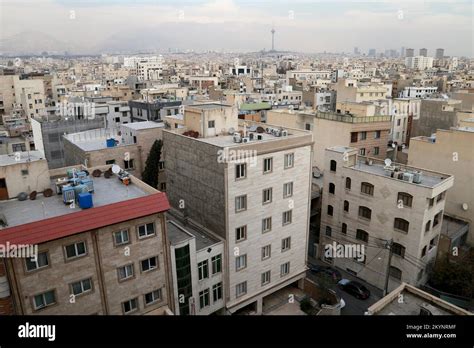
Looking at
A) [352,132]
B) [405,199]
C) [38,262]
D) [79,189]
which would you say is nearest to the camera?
[38,262]

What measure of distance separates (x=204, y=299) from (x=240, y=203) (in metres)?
7.19

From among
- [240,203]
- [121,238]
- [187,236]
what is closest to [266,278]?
[240,203]

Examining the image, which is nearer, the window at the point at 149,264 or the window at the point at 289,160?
the window at the point at 149,264

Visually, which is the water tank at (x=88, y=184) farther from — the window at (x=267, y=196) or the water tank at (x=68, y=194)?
the window at (x=267, y=196)

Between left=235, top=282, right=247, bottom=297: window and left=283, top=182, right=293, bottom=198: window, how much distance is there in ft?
24.1

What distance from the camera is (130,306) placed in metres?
20.4

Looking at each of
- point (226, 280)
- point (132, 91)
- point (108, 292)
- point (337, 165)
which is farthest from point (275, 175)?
point (132, 91)

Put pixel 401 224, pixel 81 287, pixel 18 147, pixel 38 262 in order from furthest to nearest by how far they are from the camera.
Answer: pixel 18 147, pixel 401 224, pixel 81 287, pixel 38 262

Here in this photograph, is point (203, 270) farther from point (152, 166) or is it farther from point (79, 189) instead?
point (152, 166)

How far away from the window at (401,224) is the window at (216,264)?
15.5 metres

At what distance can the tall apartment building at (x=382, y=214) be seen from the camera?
29.5 m

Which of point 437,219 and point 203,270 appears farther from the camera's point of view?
point 437,219

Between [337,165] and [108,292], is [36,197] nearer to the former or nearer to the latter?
[108,292]

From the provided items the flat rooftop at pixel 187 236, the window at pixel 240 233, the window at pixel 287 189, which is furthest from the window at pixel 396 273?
the flat rooftop at pixel 187 236
